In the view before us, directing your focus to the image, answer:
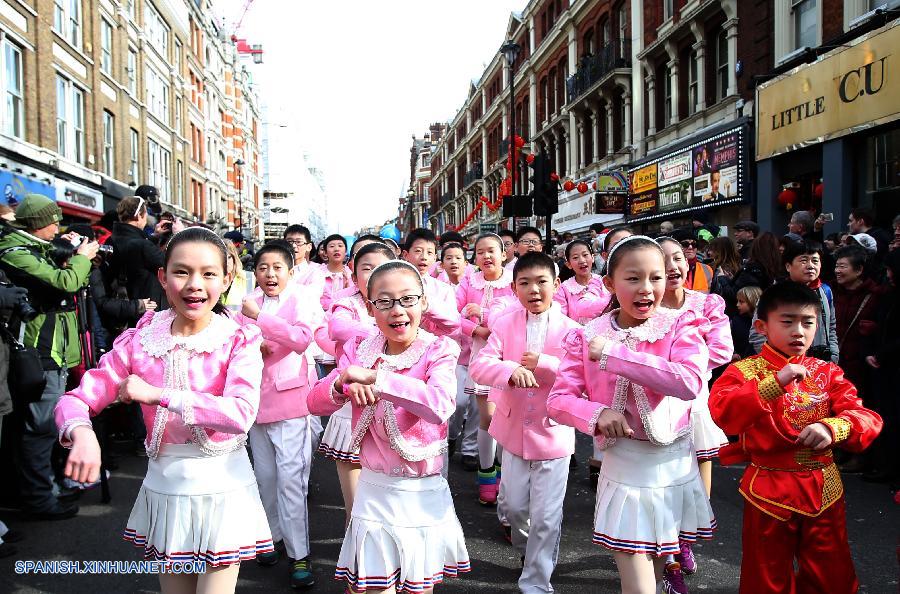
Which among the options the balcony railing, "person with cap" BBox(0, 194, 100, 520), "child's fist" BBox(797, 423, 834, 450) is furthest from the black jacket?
the balcony railing

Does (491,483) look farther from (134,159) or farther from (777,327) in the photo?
(134,159)

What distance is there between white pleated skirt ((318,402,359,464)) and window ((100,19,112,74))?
23.4 m

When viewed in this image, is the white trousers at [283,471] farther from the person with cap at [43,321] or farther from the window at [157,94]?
the window at [157,94]

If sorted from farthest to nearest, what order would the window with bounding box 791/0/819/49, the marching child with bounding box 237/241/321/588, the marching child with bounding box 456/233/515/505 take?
1. the window with bounding box 791/0/819/49
2. the marching child with bounding box 456/233/515/505
3. the marching child with bounding box 237/241/321/588

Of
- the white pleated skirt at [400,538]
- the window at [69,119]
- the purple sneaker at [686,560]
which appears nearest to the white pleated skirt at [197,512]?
the white pleated skirt at [400,538]

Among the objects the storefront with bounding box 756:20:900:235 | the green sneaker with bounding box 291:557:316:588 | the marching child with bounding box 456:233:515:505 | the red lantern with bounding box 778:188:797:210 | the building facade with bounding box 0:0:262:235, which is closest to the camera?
the green sneaker with bounding box 291:557:316:588

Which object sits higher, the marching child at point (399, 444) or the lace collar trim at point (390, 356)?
the lace collar trim at point (390, 356)

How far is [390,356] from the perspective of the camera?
317 cm

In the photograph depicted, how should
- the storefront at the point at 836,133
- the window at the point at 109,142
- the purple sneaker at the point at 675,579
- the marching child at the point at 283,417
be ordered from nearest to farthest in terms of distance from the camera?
the purple sneaker at the point at 675,579 < the marching child at the point at 283,417 < the storefront at the point at 836,133 < the window at the point at 109,142

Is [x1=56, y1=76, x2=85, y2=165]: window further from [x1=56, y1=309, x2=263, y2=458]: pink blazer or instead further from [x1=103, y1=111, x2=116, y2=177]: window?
[x1=56, y1=309, x2=263, y2=458]: pink blazer

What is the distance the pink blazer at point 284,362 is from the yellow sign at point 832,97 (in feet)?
33.9

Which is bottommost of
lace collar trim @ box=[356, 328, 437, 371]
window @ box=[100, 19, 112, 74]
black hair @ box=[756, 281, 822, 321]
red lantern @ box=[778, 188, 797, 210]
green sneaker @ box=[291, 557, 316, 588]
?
green sneaker @ box=[291, 557, 316, 588]

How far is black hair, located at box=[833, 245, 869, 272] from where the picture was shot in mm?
6285

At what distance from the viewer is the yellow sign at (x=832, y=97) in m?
10.8
